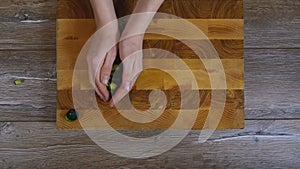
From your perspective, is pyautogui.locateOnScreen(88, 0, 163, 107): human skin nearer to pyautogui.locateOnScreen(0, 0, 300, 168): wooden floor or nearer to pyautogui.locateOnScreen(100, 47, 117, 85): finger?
pyautogui.locateOnScreen(100, 47, 117, 85): finger

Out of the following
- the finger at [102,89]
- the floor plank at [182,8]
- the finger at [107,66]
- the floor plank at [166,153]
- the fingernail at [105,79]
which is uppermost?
the floor plank at [182,8]

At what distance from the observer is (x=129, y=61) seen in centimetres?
83

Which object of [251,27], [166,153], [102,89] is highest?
[251,27]

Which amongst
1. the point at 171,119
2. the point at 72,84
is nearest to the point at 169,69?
the point at 171,119

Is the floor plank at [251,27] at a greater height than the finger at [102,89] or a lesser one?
greater

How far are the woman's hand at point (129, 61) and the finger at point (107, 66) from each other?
19 mm

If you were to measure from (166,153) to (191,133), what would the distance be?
7cm

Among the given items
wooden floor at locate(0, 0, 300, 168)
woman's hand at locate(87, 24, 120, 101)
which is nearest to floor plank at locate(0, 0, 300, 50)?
wooden floor at locate(0, 0, 300, 168)

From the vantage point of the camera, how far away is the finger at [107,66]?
83cm

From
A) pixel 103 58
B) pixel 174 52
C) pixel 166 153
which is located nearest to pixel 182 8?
pixel 174 52

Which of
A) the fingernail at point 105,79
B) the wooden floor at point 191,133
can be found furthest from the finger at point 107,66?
the wooden floor at point 191,133

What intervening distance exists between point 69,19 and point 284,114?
20.7 inches

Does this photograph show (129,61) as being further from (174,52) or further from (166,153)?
(166,153)

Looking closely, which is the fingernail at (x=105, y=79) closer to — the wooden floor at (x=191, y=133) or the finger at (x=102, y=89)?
the finger at (x=102, y=89)
